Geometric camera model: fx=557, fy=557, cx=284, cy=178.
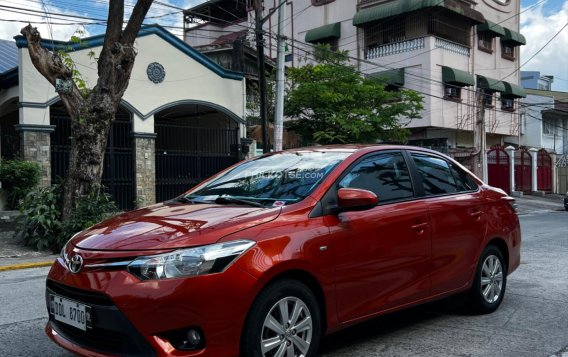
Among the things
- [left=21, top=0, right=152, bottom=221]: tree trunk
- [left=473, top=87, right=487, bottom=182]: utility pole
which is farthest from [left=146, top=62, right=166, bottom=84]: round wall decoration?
[left=473, top=87, right=487, bottom=182]: utility pole

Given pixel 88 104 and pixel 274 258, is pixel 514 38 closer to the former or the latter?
pixel 88 104

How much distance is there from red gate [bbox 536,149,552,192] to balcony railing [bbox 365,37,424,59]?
1092 centimetres

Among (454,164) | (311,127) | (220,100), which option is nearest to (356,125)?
(311,127)

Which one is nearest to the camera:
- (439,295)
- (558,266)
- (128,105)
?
(439,295)


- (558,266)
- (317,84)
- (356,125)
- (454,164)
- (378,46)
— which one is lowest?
(558,266)

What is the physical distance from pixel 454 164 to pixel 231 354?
3233mm

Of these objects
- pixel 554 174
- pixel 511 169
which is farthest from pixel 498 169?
pixel 554 174

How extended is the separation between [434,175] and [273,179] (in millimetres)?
1655

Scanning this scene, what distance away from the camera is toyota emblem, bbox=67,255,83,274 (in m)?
3.35

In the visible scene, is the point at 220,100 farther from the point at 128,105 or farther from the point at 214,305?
the point at 214,305

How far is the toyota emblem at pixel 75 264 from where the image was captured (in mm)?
3354

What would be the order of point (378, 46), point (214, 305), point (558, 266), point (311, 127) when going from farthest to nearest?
point (378, 46) → point (311, 127) → point (558, 266) → point (214, 305)

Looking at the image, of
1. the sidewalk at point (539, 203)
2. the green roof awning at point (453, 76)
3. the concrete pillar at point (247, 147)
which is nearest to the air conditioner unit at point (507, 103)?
the sidewalk at point (539, 203)

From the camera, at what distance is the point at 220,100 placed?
18.2 meters
